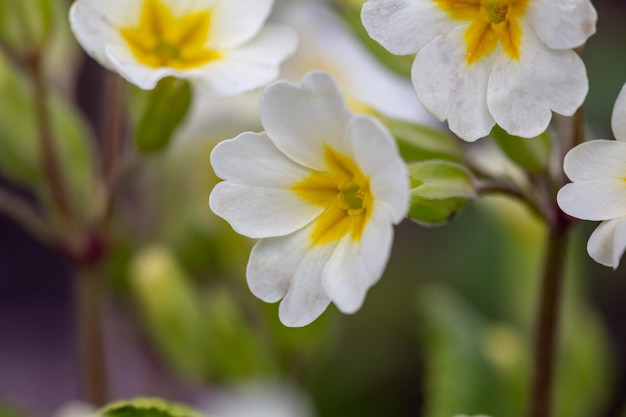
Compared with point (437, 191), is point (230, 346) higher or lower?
lower

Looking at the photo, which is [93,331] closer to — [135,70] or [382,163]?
[135,70]

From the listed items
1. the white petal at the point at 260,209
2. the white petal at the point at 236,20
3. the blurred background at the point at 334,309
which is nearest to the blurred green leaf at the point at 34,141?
the blurred background at the point at 334,309

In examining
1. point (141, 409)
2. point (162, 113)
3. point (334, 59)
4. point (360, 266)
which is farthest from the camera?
point (334, 59)

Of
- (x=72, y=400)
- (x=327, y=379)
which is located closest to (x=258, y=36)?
(x=327, y=379)

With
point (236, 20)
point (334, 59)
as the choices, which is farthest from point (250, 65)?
point (334, 59)

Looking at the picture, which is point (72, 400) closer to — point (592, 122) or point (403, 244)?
point (403, 244)

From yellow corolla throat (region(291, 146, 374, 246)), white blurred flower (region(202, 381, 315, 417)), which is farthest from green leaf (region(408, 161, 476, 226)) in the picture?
white blurred flower (region(202, 381, 315, 417))

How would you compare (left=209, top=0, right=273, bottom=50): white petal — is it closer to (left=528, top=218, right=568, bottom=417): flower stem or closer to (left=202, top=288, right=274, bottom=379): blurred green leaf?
(left=528, top=218, right=568, bottom=417): flower stem
